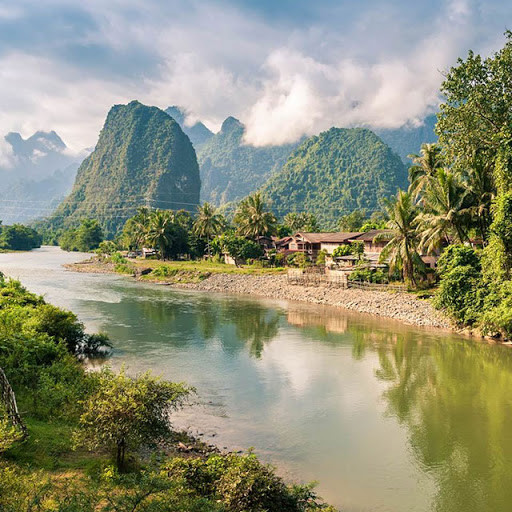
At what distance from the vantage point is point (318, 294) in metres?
44.8

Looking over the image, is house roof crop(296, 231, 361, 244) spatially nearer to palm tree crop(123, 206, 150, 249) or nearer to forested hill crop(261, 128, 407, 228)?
palm tree crop(123, 206, 150, 249)

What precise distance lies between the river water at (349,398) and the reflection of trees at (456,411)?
51 mm

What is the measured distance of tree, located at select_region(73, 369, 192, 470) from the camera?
33.9 feet

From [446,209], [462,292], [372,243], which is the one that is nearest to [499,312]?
[462,292]

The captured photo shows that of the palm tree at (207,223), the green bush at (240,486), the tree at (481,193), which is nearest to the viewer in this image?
the green bush at (240,486)

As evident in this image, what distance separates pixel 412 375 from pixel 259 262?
43.3 meters

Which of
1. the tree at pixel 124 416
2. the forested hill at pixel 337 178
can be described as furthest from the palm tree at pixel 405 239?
the forested hill at pixel 337 178

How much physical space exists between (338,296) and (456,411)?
25.3m

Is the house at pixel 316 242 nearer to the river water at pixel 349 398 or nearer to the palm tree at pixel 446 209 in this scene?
the palm tree at pixel 446 209

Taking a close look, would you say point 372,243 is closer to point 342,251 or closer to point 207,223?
point 342,251

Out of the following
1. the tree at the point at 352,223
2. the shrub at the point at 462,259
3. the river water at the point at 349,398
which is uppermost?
the tree at the point at 352,223

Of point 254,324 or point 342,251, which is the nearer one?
point 254,324

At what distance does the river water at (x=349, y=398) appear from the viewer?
12.8 m

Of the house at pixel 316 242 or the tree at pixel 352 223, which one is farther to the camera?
the tree at pixel 352 223
